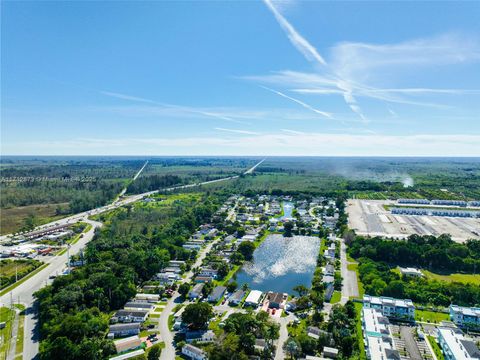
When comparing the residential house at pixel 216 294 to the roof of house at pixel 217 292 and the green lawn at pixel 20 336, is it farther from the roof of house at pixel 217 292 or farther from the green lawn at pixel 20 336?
the green lawn at pixel 20 336

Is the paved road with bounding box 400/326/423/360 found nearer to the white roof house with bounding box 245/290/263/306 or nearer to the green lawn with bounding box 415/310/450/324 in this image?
the green lawn with bounding box 415/310/450/324

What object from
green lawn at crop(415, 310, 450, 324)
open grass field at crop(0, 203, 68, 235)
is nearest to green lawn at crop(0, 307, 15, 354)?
green lawn at crop(415, 310, 450, 324)

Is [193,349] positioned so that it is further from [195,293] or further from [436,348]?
[436,348]

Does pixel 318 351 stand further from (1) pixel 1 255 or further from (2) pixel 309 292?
(1) pixel 1 255

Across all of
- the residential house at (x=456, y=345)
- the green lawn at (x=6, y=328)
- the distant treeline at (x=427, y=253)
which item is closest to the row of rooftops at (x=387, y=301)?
the residential house at (x=456, y=345)

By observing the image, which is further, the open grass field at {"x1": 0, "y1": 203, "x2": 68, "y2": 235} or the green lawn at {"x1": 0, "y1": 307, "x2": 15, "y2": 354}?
the open grass field at {"x1": 0, "y1": 203, "x2": 68, "y2": 235}

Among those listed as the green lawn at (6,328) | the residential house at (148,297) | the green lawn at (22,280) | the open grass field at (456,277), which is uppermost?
the open grass field at (456,277)

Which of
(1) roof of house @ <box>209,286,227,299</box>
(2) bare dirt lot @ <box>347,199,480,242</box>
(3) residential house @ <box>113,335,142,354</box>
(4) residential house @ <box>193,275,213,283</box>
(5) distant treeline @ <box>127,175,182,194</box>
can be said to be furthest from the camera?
(5) distant treeline @ <box>127,175,182,194</box>
